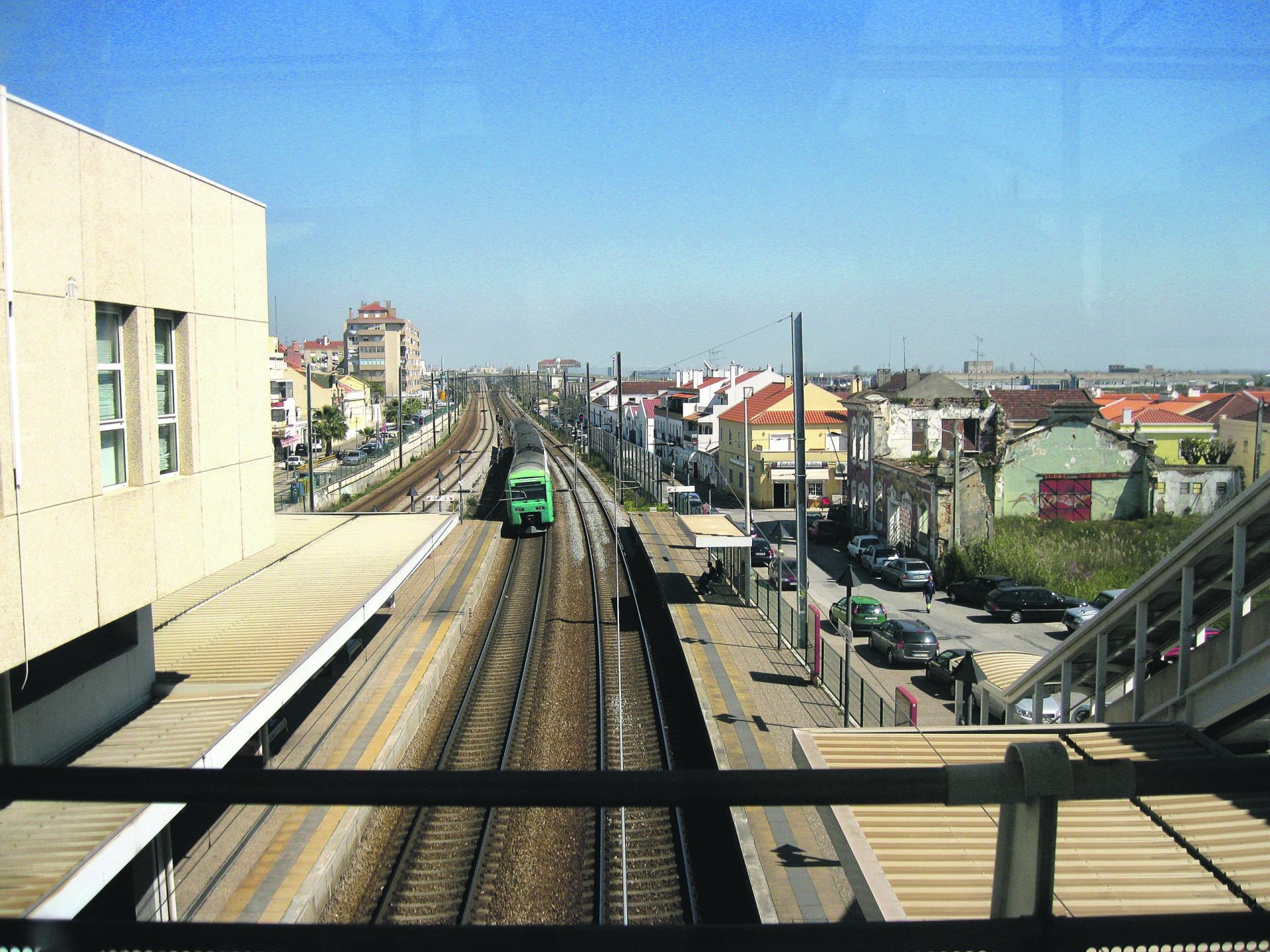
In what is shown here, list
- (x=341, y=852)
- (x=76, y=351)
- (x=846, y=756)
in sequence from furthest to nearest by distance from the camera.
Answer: (x=341, y=852), (x=76, y=351), (x=846, y=756)

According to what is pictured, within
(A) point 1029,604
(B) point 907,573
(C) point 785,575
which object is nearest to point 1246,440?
(B) point 907,573

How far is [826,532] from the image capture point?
27.5 meters

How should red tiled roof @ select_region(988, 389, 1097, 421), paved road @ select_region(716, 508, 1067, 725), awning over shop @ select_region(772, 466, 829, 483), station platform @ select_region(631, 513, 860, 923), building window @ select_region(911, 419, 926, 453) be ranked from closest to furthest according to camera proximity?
station platform @ select_region(631, 513, 860, 923)
paved road @ select_region(716, 508, 1067, 725)
building window @ select_region(911, 419, 926, 453)
red tiled roof @ select_region(988, 389, 1097, 421)
awning over shop @ select_region(772, 466, 829, 483)

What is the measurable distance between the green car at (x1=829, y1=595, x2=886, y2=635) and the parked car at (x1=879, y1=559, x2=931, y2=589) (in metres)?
3.61

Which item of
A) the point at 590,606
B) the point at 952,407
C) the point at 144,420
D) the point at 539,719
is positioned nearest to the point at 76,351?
the point at 144,420

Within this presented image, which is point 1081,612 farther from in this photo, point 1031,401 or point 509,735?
point 1031,401

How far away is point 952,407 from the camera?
27.1 meters

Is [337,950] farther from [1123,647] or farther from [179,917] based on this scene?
[179,917]

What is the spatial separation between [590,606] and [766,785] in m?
17.0

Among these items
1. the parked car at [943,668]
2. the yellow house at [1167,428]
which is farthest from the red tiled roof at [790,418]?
the parked car at [943,668]

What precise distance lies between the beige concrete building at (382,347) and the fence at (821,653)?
64.7 meters

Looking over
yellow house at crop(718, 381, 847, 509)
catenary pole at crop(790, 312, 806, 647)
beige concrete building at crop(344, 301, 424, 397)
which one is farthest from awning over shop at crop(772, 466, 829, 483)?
beige concrete building at crop(344, 301, 424, 397)

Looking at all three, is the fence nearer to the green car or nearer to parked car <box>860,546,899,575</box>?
the green car

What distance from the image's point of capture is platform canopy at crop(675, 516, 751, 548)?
632 inches
